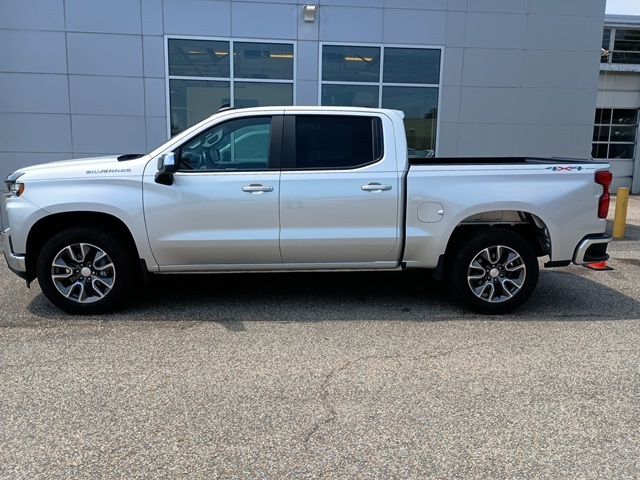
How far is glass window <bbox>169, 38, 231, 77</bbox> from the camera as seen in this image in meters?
11.5

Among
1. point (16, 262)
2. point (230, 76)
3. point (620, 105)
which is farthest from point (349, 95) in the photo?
point (620, 105)

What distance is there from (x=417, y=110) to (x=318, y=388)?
9566 millimetres

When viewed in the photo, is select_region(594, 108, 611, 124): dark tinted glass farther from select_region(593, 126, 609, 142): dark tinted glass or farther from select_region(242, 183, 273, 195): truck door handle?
select_region(242, 183, 273, 195): truck door handle

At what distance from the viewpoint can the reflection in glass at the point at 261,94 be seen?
1175cm

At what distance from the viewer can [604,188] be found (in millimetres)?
5410

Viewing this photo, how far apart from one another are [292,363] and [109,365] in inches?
55.0

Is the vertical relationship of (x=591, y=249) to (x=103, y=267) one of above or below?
above

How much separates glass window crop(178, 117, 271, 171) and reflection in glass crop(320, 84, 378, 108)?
6.80 m

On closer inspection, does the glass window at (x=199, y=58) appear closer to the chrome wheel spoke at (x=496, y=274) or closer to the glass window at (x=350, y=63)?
the glass window at (x=350, y=63)

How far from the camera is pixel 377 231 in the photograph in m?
5.38

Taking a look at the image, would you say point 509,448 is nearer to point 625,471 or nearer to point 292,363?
point 625,471

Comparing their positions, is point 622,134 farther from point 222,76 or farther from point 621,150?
point 222,76

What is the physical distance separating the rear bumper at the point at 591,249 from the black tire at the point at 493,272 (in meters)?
0.45

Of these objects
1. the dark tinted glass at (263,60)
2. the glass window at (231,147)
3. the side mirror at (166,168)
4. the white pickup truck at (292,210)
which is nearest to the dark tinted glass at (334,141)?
the white pickup truck at (292,210)
